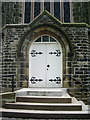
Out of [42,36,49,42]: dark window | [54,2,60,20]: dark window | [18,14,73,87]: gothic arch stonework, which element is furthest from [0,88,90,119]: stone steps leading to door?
[54,2,60,20]: dark window

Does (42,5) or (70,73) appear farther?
(42,5)

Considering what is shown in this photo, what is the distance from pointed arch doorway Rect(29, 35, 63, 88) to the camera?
9289 mm

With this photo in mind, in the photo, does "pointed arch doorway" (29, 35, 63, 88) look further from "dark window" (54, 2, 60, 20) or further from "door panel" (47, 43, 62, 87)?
"dark window" (54, 2, 60, 20)

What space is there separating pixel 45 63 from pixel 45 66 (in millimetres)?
177

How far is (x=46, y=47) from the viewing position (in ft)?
31.4

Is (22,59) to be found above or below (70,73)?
above

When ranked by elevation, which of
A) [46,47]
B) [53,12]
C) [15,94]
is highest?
[53,12]

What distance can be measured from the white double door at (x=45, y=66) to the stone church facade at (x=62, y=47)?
1.16 feet

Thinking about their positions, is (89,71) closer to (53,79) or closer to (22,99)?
(53,79)

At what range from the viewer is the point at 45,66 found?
9422 mm

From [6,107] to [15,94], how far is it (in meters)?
0.64

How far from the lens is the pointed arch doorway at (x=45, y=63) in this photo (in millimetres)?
9289

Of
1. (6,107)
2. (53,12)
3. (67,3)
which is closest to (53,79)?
(6,107)

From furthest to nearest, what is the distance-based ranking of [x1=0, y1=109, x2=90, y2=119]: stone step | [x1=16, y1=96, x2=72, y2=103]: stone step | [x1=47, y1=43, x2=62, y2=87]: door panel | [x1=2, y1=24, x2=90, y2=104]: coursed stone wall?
1. [x1=47, y1=43, x2=62, y2=87]: door panel
2. [x1=2, y1=24, x2=90, y2=104]: coursed stone wall
3. [x1=16, y1=96, x2=72, y2=103]: stone step
4. [x1=0, y1=109, x2=90, y2=119]: stone step
